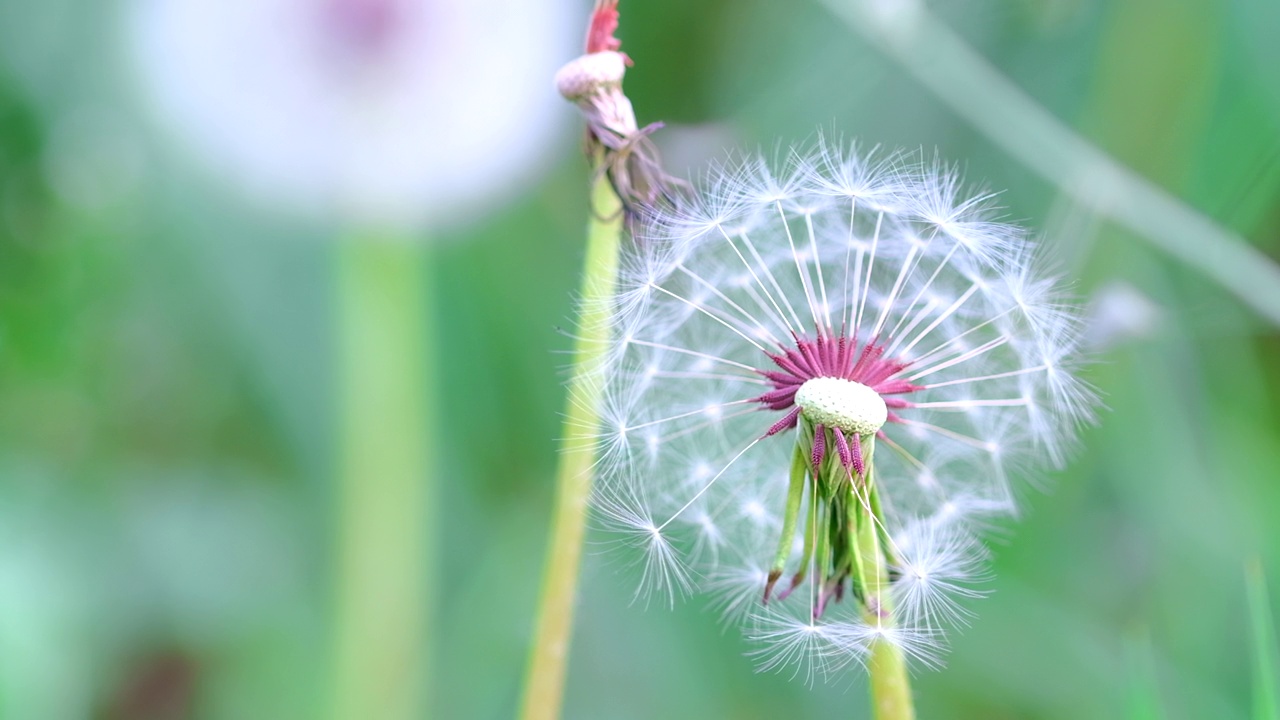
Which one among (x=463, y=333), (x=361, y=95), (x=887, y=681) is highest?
(x=361, y=95)

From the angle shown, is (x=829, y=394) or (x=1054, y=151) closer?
(x=829, y=394)

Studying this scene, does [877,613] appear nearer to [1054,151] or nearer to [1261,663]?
[1261,663]

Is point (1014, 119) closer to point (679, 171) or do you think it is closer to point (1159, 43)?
point (1159, 43)

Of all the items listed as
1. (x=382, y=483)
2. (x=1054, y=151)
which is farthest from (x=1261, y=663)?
(x=382, y=483)

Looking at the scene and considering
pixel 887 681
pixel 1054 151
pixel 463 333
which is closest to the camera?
pixel 887 681

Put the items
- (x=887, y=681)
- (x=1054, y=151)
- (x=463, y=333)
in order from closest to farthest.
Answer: (x=887, y=681) → (x=1054, y=151) → (x=463, y=333)

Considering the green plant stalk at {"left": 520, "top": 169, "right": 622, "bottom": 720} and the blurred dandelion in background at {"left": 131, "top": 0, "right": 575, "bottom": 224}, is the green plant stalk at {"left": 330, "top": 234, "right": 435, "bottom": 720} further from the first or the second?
the green plant stalk at {"left": 520, "top": 169, "right": 622, "bottom": 720}
